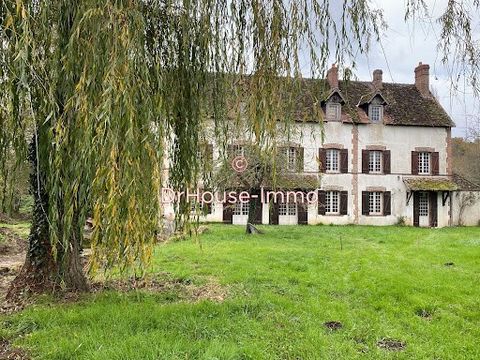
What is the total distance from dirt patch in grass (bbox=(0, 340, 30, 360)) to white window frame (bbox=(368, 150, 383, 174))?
894 inches

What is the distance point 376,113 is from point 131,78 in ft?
76.8

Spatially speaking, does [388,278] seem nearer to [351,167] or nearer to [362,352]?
[362,352]

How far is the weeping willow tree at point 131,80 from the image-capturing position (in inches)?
122

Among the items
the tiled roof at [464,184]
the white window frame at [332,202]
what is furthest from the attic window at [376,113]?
the tiled roof at [464,184]

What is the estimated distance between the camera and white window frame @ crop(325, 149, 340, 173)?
2473 cm

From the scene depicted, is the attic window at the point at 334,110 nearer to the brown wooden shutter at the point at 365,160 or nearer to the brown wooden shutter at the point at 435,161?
the brown wooden shutter at the point at 365,160

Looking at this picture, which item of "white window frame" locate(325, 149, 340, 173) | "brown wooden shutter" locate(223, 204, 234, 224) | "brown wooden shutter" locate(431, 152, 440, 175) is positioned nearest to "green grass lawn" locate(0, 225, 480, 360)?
"brown wooden shutter" locate(223, 204, 234, 224)

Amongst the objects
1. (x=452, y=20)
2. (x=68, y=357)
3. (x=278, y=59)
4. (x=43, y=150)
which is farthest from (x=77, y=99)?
(x=452, y=20)

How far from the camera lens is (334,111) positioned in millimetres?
24656

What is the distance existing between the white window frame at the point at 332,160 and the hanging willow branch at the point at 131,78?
20481mm

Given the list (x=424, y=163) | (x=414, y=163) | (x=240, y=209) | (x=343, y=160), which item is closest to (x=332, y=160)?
(x=343, y=160)

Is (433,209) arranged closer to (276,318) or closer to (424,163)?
(424,163)

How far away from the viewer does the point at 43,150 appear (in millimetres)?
3988

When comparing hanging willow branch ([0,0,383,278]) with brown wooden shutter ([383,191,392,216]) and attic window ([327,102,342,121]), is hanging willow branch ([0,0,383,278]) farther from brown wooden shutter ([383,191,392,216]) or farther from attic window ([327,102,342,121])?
brown wooden shutter ([383,191,392,216])
